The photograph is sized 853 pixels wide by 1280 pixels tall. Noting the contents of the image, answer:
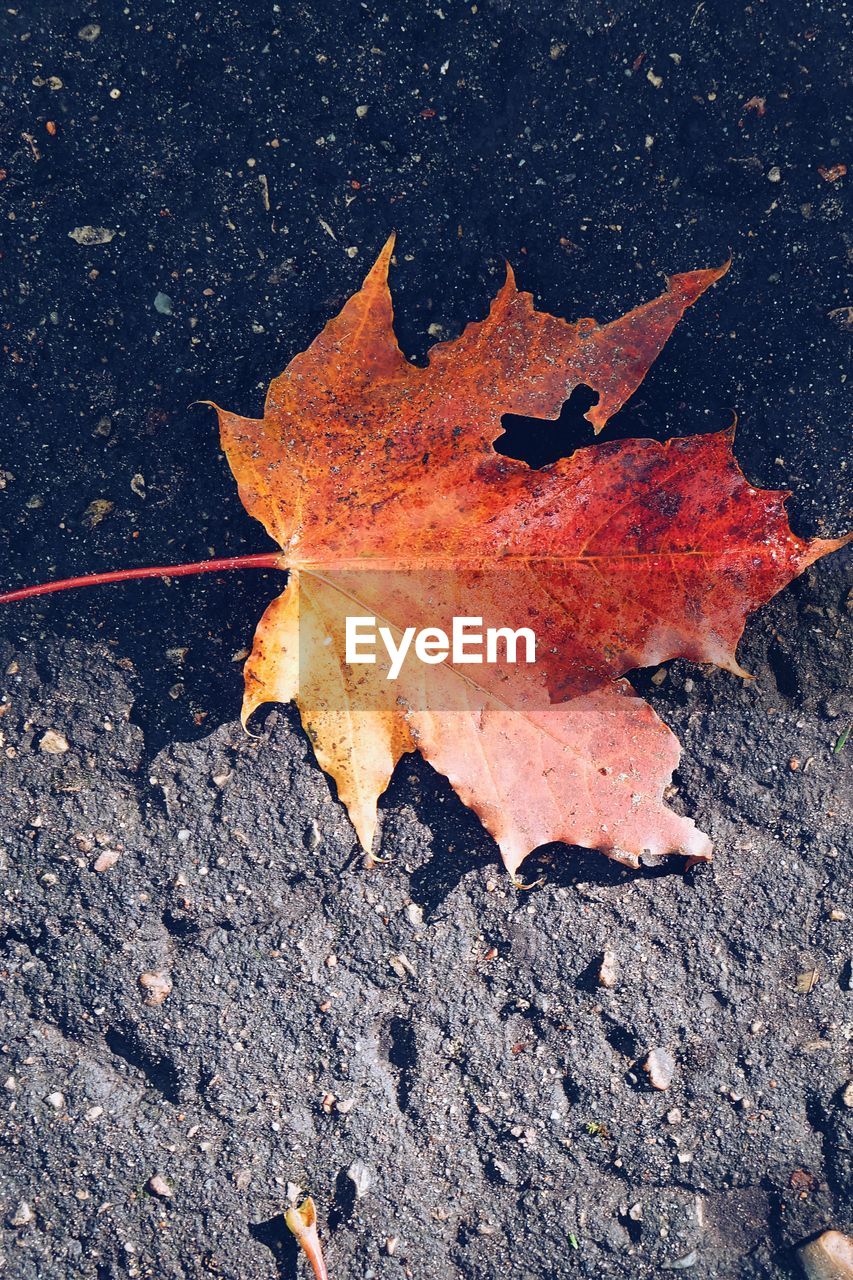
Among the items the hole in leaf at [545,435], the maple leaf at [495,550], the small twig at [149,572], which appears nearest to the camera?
the maple leaf at [495,550]

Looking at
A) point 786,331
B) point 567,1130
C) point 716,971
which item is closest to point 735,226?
point 786,331

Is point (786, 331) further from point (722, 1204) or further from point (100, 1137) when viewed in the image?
point (100, 1137)

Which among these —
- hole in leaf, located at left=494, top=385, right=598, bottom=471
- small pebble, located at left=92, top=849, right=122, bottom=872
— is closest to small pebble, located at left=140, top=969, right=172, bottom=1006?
small pebble, located at left=92, top=849, right=122, bottom=872

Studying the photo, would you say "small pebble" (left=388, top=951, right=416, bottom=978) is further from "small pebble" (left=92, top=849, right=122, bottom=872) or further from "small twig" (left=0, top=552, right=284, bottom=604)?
"small twig" (left=0, top=552, right=284, bottom=604)

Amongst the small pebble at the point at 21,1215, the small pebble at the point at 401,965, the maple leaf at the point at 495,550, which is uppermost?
the maple leaf at the point at 495,550

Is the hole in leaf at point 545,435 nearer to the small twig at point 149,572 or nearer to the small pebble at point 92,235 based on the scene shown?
the small twig at point 149,572

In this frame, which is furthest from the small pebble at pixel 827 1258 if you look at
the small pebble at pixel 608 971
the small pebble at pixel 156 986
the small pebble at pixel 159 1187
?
the small pebble at pixel 156 986
